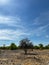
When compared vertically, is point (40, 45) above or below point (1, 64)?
above

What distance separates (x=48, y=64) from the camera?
19000 millimetres

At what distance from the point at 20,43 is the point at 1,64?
23338 millimetres

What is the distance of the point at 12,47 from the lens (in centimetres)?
7219

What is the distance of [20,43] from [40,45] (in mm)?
44235

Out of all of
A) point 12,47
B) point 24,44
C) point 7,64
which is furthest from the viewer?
point 12,47

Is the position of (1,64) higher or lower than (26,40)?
lower

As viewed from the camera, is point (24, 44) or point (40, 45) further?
point (40, 45)

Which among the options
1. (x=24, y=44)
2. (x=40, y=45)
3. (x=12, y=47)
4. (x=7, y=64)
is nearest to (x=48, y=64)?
(x=7, y=64)

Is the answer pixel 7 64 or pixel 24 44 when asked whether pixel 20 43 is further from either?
pixel 7 64

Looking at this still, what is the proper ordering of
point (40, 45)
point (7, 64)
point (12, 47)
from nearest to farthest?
1. point (7, 64)
2. point (12, 47)
3. point (40, 45)

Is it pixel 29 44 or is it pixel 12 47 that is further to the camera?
pixel 12 47

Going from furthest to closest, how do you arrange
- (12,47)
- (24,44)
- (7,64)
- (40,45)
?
1. (40,45)
2. (12,47)
3. (24,44)
4. (7,64)

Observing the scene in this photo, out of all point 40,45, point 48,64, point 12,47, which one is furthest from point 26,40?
point 40,45

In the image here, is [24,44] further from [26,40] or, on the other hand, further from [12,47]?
[12,47]
